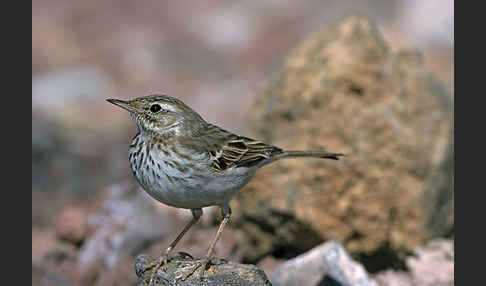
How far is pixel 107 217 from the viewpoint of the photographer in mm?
10992

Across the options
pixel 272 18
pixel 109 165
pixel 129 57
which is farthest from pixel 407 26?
pixel 109 165

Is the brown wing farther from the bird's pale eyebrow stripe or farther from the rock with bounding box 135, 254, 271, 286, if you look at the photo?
the rock with bounding box 135, 254, 271, 286

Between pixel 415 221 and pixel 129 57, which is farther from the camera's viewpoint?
pixel 129 57

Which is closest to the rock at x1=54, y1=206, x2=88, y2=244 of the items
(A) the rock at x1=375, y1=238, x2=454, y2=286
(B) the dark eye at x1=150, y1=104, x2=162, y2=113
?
(B) the dark eye at x1=150, y1=104, x2=162, y2=113

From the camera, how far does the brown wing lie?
24.9 feet

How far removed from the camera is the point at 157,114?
7520 millimetres

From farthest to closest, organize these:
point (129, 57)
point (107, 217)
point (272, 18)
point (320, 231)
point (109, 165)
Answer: point (272, 18) < point (129, 57) < point (109, 165) < point (107, 217) < point (320, 231)

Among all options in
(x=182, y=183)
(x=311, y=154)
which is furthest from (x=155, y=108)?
(x=311, y=154)

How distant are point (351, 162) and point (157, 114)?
3.49 metres

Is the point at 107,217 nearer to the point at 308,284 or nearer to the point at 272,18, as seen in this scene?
the point at 308,284

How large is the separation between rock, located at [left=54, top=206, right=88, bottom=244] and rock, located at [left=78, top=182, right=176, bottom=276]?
13cm

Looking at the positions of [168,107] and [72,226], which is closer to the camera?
[168,107]

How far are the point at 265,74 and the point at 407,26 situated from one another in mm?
5333

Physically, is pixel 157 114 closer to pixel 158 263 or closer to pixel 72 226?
pixel 158 263
